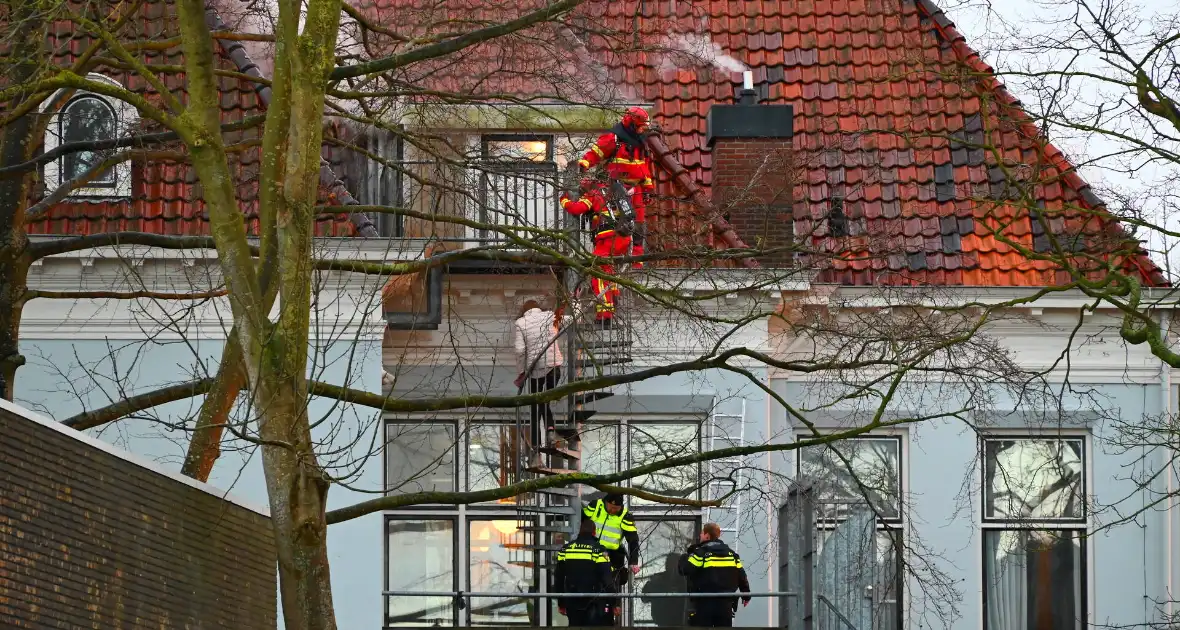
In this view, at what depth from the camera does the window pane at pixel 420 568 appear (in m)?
20.3

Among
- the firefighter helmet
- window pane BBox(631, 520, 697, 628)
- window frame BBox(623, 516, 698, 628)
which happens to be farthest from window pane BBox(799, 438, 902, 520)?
the firefighter helmet

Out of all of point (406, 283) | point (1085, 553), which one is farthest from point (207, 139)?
point (1085, 553)

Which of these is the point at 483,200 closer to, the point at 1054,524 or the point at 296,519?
the point at 296,519

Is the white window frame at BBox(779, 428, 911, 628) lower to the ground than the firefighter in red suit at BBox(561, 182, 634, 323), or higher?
lower

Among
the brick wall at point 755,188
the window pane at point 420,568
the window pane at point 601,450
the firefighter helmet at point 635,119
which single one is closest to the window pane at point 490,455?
the window pane at point 420,568

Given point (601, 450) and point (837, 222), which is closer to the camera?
point (837, 222)

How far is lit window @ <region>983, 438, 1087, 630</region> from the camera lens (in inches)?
818

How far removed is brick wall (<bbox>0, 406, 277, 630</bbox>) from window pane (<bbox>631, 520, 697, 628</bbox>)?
8.30 meters

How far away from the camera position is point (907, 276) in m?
19.6

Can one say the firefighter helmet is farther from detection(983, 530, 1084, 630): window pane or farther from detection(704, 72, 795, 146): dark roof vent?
detection(983, 530, 1084, 630): window pane

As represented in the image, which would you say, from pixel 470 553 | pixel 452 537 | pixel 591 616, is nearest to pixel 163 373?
pixel 452 537

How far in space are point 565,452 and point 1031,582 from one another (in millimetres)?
5896

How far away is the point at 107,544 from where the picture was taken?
988 centimetres

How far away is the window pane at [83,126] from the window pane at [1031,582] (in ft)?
34.1
